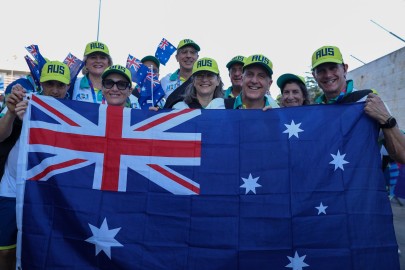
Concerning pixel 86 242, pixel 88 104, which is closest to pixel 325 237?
pixel 86 242

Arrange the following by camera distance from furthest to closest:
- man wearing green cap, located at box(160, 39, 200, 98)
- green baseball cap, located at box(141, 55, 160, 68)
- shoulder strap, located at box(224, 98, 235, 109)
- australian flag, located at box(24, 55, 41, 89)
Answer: green baseball cap, located at box(141, 55, 160, 68) < man wearing green cap, located at box(160, 39, 200, 98) < australian flag, located at box(24, 55, 41, 89) < shoulder strap, located at box(224, 98, 235, 109)

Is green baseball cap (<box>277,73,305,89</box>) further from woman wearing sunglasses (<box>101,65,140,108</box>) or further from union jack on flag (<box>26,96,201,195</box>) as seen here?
woman wearing sunglasses (<box>101,65,140,108</box>)

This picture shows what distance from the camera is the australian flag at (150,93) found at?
549 cm

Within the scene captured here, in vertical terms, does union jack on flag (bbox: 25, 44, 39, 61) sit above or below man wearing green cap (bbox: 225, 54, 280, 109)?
above

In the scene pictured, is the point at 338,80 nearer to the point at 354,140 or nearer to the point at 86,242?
the point at 354,140

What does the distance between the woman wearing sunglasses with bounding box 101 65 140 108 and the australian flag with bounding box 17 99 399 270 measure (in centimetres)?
37

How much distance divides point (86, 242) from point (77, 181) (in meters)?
0.59

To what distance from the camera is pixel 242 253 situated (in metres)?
3.17

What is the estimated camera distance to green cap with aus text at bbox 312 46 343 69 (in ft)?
12.5

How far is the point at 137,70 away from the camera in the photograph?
630cm

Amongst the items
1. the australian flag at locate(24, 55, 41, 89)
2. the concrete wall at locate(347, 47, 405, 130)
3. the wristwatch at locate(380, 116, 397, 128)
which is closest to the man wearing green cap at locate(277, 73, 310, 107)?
the wristwatch at locate(380, 116, 397, 128)

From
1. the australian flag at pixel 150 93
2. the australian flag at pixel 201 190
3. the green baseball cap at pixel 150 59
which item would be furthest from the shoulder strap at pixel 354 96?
the green baseball cap at pixel 150 59

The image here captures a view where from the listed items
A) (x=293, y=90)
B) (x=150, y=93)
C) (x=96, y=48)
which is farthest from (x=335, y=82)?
(x=96, y=48)

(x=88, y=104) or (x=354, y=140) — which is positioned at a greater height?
(x=88, y=104)
